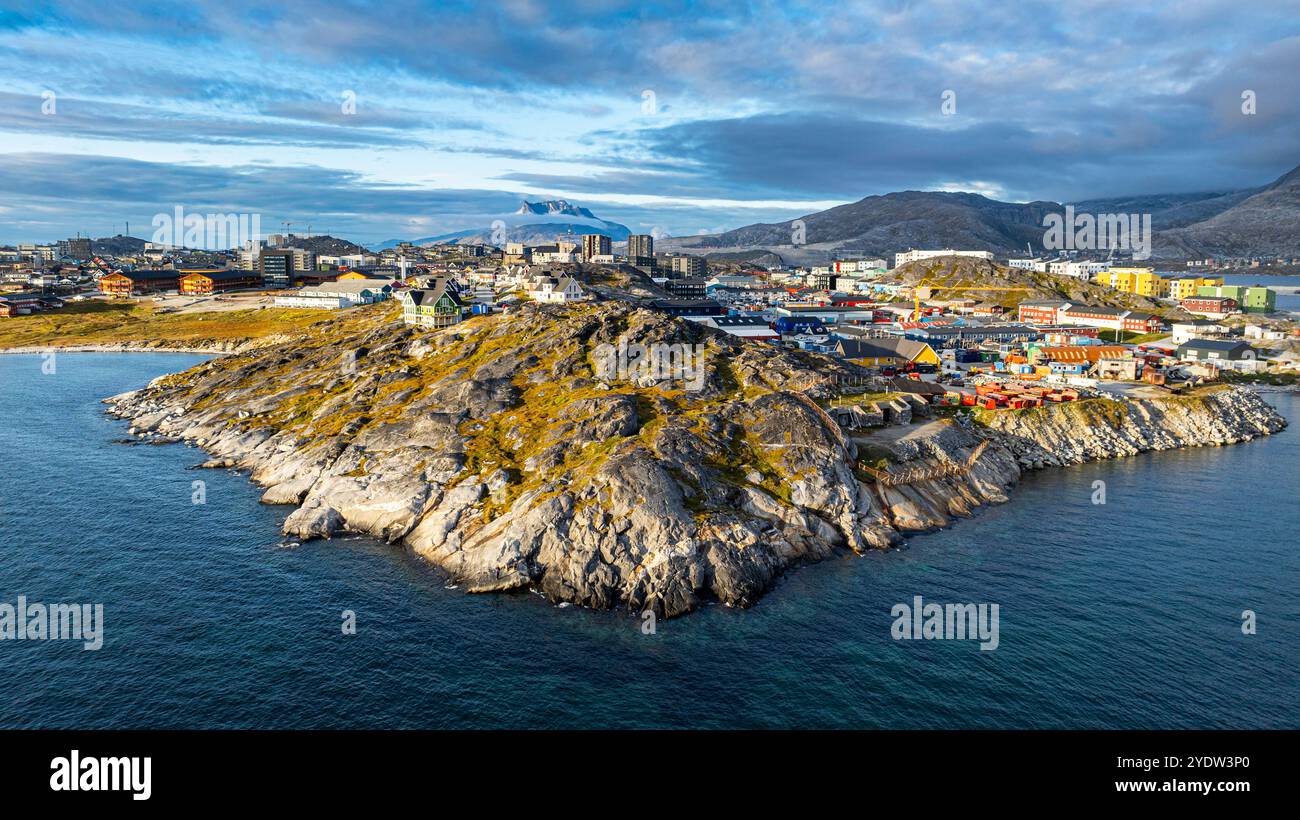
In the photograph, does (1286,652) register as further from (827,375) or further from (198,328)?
(198,328)

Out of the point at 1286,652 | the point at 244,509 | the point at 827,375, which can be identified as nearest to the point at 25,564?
the point at 244,509

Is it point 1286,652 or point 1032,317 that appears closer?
point 1286,652

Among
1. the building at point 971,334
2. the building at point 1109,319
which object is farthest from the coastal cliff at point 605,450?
the building at point 1109,319

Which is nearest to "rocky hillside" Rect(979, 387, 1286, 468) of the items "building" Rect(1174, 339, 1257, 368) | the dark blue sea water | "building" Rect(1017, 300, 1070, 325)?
the dark blue sea water

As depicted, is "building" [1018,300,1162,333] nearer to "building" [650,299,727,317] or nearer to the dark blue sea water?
"building" [650,299,727,317]

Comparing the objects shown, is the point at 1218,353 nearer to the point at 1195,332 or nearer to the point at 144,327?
the point at 1195,332

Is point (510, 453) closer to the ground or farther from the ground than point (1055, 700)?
farther from the ground
